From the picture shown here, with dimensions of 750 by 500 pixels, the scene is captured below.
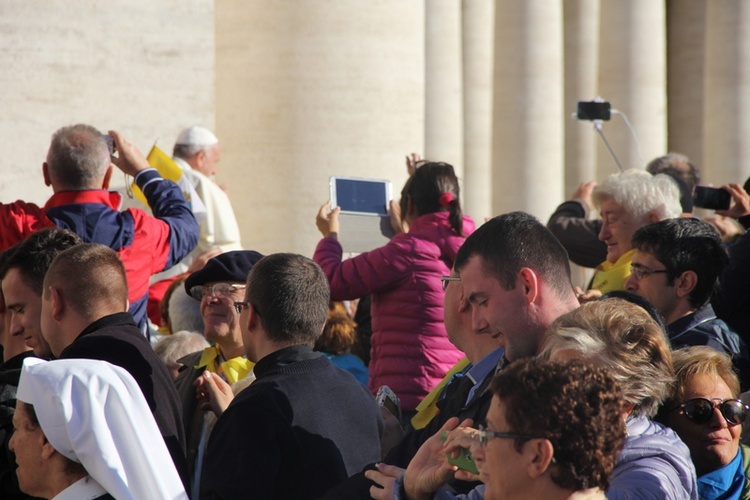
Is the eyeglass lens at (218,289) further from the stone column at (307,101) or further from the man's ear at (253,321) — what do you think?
the stone column at (307,101)

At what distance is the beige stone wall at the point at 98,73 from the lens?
342 inches

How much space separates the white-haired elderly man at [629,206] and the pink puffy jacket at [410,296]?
0.82 metres

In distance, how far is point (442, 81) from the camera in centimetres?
1591

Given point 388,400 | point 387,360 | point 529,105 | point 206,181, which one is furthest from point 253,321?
point 529,105

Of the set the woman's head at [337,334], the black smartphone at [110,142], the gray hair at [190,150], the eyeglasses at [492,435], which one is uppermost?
the black smartphone at [110,142]

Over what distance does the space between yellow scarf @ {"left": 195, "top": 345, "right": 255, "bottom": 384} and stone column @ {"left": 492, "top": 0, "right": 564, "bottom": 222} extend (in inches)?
433

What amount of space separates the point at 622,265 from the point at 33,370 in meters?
3.81

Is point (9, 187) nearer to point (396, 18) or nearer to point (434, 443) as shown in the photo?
point (396, 18)

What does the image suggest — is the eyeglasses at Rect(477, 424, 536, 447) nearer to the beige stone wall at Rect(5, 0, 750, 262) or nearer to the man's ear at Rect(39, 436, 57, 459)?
the man's ear at Rect(39, 436, 57, 459)

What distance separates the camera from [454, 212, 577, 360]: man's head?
4.24 m

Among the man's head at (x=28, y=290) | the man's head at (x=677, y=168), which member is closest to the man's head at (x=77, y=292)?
the man's head at (x=28, y=290)

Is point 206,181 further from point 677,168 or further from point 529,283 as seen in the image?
point 529,283

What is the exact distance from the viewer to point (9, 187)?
8.63 m

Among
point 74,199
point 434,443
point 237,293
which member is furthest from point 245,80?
point 434,443
